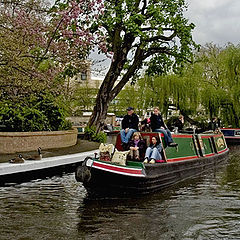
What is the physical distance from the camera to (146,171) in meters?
10.5

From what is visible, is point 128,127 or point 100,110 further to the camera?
point 100,110

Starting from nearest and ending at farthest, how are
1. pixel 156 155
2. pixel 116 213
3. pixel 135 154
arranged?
pixel 116 213 → pixel 135 154 → pixel 156 155

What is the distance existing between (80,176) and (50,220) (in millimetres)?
1694

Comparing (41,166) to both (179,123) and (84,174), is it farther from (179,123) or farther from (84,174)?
(179,123)

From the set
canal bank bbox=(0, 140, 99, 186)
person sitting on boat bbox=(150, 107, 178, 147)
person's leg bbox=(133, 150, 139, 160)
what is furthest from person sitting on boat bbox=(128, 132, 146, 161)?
canal bank bbox=(0, 140, 99, 186)

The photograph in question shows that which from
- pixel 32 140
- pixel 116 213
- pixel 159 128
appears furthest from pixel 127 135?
pixel 32 140

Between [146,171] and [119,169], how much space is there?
3.46 ft

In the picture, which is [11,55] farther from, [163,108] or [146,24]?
[163,108]

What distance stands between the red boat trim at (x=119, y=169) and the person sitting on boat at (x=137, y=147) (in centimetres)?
121

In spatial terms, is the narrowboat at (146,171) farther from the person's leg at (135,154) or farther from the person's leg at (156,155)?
the person's leg at (135,154)

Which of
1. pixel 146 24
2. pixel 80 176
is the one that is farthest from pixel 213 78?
pixel 80 176

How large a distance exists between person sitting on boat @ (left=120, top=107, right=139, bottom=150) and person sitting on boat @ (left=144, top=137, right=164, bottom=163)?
0.68 m

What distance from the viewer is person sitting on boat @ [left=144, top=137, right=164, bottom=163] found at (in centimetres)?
1136

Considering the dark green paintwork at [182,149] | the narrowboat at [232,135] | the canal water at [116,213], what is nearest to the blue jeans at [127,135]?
the dark green paintwork at [182,149]
